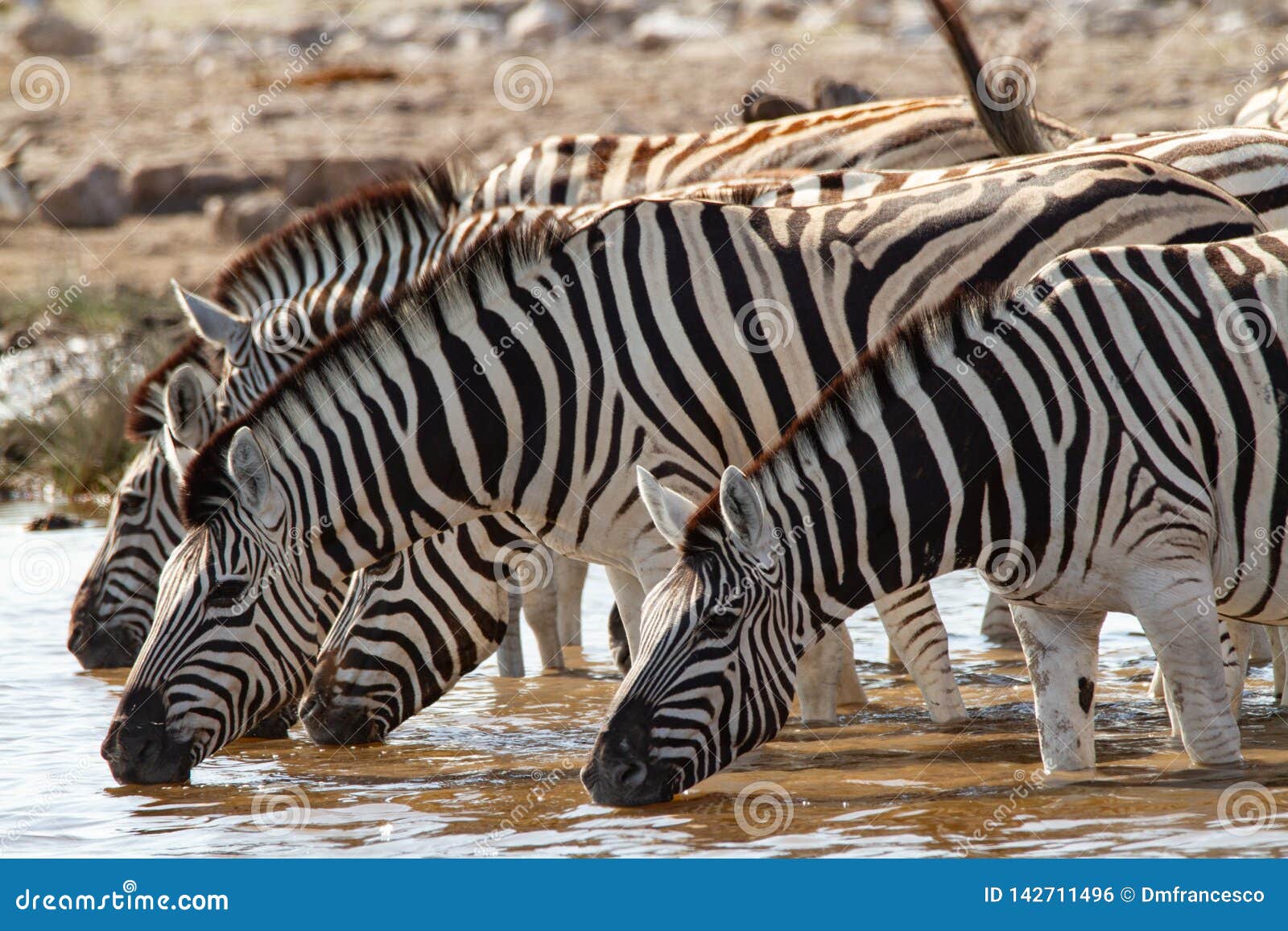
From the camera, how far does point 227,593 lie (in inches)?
239

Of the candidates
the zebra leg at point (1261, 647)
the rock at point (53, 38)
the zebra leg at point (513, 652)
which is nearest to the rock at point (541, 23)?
the rock at point (53, 38)

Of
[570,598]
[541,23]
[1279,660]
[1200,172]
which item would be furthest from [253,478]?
[541,23]

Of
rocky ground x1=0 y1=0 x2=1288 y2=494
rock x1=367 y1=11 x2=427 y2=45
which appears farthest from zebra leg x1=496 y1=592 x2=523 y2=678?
rock x1=367 y1=11 x2=427 y2=45

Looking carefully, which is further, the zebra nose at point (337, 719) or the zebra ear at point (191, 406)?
the zebra ear at point (191, 406)

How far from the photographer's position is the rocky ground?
18906 mm

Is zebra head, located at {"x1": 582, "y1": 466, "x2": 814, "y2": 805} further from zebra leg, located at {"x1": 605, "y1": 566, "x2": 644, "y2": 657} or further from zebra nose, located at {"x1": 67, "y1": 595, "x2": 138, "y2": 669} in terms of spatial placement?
zebra nose, located at {"x1": 67, "y1": 595, "x2": 138, "y2": 669}

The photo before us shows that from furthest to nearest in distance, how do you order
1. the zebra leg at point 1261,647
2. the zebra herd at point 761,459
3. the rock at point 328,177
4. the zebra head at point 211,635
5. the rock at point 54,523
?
the rock at point 328,177
the rock at point 54,523
the zebra leg at point 1261,647
the zebra head at point 211,635
the zebra herd at point 761,459

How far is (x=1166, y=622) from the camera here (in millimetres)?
5199

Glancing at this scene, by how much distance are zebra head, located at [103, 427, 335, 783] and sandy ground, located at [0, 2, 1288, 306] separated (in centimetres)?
1176

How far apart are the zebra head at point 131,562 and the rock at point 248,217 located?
1030cm

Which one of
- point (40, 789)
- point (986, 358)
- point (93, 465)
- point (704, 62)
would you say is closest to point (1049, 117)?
point (986, 358)

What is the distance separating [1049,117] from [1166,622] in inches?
223

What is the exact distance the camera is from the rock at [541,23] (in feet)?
99.1

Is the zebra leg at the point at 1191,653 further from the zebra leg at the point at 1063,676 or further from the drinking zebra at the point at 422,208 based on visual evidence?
the drinking zebra at the point at 422,208
